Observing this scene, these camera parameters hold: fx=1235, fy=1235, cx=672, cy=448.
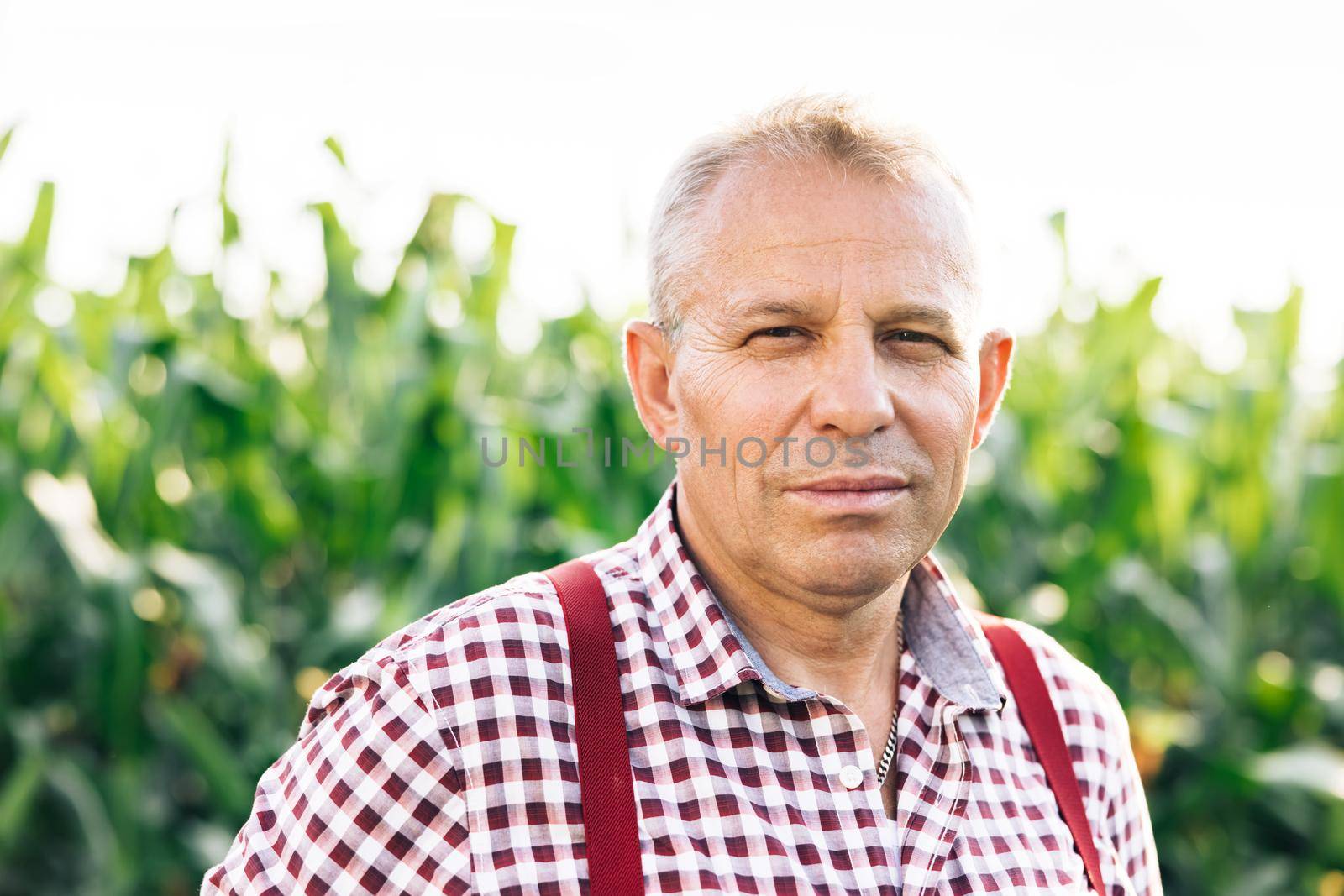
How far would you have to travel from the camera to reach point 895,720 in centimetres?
142

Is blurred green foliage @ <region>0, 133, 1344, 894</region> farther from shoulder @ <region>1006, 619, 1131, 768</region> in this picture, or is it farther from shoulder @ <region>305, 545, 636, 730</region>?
shoulder @ <region>305, 545, 636, 730</region>

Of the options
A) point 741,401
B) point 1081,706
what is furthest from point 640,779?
point 1081,706

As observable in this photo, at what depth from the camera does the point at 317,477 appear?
9.77ft

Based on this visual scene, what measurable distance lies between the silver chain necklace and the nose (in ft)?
1.01

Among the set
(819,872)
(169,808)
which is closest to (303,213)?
(169,808)

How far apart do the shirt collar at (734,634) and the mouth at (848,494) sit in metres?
0.16

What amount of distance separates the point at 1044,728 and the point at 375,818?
780 mm

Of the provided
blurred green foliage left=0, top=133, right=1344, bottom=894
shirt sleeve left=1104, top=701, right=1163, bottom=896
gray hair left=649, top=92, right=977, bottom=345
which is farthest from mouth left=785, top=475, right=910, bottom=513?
blurred green foliage left=0, top=133, right=1344, bottom=894

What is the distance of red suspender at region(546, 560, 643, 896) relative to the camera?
1125 mm

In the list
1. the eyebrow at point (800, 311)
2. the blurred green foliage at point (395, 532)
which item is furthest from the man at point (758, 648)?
the blurred green foliage at point (395, 532)

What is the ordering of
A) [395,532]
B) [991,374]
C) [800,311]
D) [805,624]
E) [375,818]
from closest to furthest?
[375,818] → [800,311] → [805,624] → [991,374] → [395,532]

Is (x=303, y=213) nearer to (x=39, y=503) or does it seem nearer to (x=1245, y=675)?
(x=39, y=503)

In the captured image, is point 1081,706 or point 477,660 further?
point 1081,706

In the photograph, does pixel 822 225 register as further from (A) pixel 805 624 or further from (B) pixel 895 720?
(B) pixel 895 720
